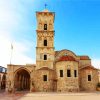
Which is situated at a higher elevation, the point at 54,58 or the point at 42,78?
the point at 54,58

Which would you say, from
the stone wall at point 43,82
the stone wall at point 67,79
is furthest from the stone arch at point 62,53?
the stone wall at point 43,82

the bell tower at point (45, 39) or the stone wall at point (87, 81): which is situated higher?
the bell tower at point (45, 39)

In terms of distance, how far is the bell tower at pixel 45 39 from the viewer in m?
43.9

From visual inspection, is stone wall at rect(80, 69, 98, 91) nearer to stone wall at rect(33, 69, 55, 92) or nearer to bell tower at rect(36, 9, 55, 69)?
stone wall at rect(33, 69, 55, 92)

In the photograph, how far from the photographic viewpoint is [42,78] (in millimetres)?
41406

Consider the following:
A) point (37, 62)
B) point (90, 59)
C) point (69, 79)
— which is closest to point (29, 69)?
point (37, 62)

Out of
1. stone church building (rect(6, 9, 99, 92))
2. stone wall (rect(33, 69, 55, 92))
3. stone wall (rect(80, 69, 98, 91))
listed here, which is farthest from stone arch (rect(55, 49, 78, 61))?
stone wall (rect(80, 69, 98, 91))

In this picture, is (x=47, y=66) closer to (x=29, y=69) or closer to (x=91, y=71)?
(x=29, y=69)

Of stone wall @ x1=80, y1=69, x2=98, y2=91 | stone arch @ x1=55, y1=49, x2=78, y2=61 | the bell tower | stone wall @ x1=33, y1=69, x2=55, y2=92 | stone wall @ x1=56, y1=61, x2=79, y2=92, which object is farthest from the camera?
stone arch @ x1=55, y1=49, x2=78, y2=61

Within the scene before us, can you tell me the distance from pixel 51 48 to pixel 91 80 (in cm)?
1225

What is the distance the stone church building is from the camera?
4031 cm

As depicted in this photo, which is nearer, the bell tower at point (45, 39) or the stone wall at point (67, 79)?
the stone wall at point (67, 79)

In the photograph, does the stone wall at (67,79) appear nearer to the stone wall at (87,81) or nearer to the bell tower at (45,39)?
the stone wall at (87,81)

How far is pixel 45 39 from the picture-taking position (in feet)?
149
